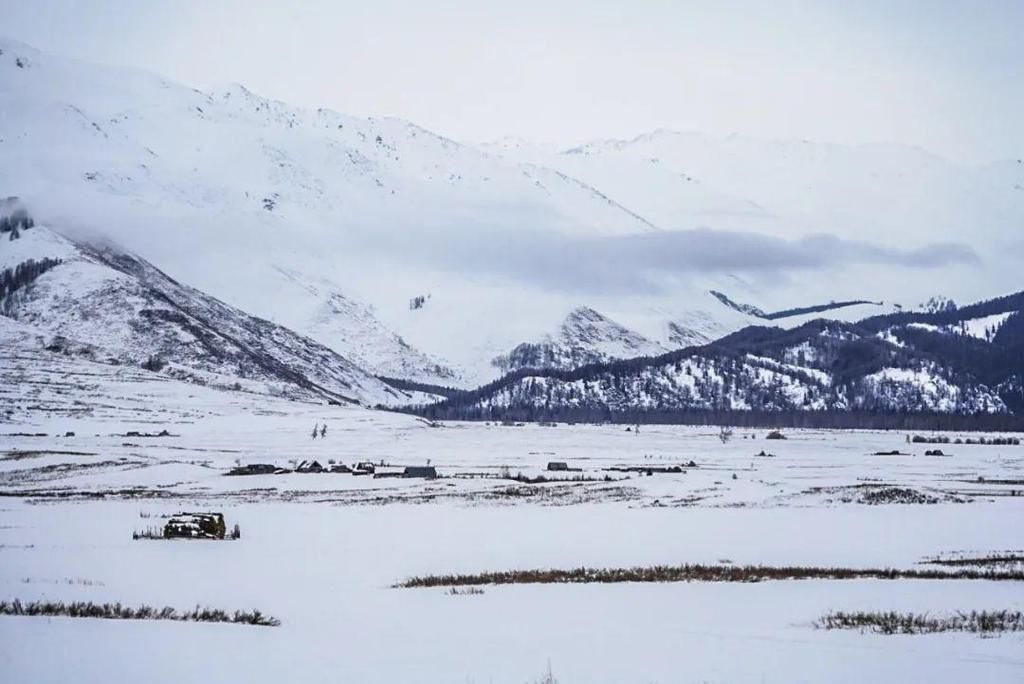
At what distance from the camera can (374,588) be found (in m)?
29.8

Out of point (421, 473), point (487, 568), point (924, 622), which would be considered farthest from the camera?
point (421, 473)

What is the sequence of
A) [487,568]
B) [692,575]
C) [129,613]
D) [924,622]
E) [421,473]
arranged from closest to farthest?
1. [924,622]
2. [129,613]
3. [692,575]
4. [487,568]
5. [421,473]

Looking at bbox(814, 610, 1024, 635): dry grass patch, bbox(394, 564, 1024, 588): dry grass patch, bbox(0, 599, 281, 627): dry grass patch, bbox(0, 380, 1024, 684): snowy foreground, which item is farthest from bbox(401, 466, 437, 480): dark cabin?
bbox(814, 610, 1024, 635): dry grass patch

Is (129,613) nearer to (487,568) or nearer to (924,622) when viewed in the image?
(487,568)

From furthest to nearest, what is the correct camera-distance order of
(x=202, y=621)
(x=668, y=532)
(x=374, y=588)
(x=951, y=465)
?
(x=951, y=465)
(x=668, y=532)
(x=374, y=588)
(x=202, y=621)

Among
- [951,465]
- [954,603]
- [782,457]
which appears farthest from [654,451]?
[954,603]

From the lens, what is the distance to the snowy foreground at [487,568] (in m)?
18.8

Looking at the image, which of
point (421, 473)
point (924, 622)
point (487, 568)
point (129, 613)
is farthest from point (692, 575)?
point (421, 473)

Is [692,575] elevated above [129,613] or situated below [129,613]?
below

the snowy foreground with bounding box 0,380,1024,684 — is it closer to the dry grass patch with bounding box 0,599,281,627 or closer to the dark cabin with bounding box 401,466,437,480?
the dry grass patch with bounding box 0,599,281,627

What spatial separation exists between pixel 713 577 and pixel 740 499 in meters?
33.0

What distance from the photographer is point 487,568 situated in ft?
115

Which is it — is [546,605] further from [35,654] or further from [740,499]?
[740,499]

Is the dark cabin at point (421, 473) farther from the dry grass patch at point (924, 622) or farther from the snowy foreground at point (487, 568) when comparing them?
the dry grass patch at point (924, 622)
